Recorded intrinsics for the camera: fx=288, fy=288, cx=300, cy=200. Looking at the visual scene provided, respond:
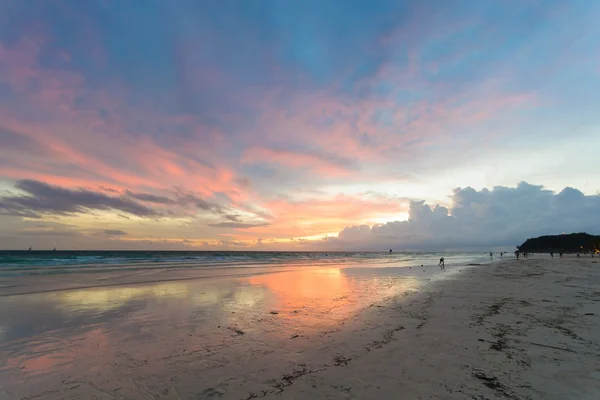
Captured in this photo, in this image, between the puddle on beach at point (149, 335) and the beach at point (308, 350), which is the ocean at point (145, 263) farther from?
the beach at point (308, 350)

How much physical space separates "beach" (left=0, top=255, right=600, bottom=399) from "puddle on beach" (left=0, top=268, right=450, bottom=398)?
5cm

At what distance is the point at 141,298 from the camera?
1817 centimetres

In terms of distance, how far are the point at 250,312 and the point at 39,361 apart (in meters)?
7.54

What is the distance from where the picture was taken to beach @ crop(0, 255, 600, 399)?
20.1 feet

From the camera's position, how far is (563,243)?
146125 millimetres

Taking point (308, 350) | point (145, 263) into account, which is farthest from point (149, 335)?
point (145, 263)

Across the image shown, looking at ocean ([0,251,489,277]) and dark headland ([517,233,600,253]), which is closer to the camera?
ocean ([0,251,489,277])

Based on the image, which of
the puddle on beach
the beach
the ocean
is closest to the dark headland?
the ocean

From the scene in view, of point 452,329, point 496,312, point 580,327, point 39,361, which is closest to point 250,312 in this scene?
point 39,361

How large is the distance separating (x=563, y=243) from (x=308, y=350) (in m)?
193

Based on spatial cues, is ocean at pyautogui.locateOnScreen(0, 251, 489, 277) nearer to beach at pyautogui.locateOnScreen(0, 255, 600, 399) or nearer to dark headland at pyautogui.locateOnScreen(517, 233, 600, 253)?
beach at pyautogui.locateOnScreen(0, 255, 600, 399)

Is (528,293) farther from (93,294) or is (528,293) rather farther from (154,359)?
(93,294)

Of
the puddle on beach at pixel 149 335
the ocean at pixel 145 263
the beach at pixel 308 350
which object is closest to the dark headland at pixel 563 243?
the ocean at pixel 145 263

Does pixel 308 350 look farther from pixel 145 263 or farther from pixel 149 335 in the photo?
pixel 145 263
